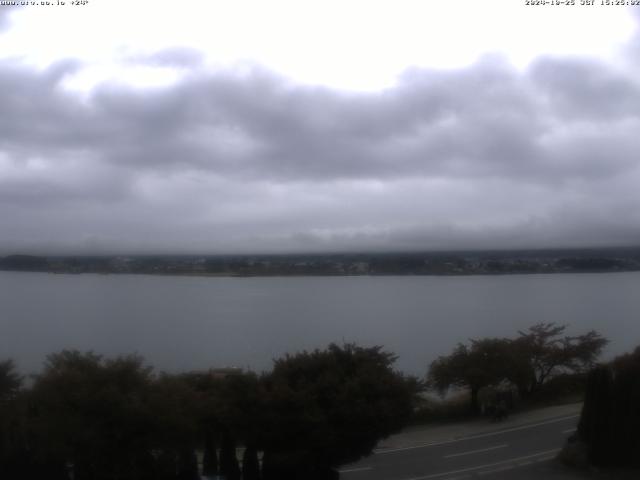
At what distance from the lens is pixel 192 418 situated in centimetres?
1506

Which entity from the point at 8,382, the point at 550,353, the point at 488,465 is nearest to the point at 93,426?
the point at 8,382

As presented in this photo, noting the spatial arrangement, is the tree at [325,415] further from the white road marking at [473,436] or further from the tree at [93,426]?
the white road marking at [473,436]

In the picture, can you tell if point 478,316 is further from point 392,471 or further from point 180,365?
point 392,471

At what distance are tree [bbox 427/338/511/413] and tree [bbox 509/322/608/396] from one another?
113cm

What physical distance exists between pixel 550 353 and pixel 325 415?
19088mm

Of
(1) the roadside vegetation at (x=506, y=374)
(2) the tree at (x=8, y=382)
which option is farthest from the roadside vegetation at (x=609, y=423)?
(2) the tree at (x=8, y=382)

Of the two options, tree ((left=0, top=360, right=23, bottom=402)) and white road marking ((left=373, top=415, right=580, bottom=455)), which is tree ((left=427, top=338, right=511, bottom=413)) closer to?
white road marking ((left=373, top=415, right=580, bottom=455))

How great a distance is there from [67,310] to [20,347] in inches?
965

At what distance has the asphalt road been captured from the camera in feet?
56.7

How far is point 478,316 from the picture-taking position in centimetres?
6531

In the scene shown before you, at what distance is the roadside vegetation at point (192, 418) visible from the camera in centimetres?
1420

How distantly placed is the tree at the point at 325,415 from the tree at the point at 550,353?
14375 millimetres

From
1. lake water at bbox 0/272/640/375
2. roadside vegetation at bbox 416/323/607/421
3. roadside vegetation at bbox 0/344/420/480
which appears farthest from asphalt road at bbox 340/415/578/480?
lake water at bbox 0/272/640/375

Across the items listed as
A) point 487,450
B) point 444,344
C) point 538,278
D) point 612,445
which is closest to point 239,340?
point 444,344
